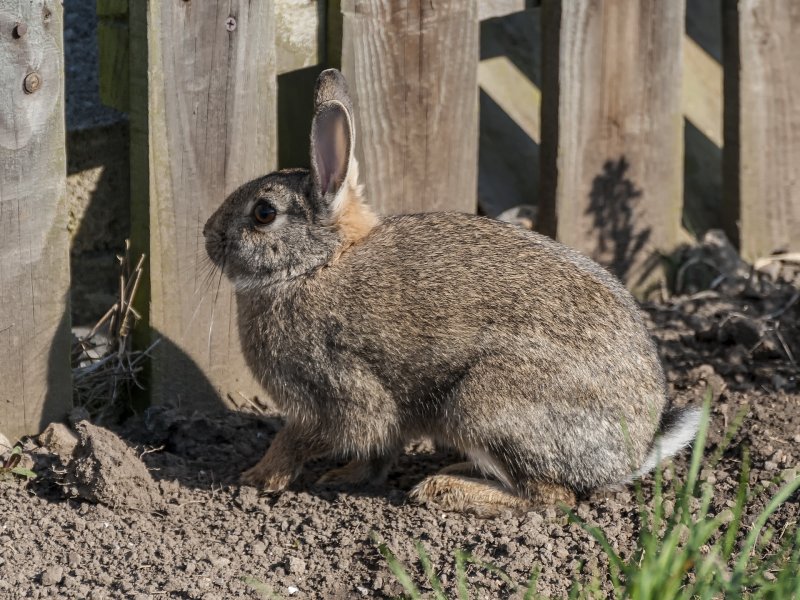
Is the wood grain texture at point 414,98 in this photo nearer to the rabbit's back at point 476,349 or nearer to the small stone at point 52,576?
the rabbit's back at point 476,349

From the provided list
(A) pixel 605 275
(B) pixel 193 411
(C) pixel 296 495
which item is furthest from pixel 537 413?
(B) pixel 193 411

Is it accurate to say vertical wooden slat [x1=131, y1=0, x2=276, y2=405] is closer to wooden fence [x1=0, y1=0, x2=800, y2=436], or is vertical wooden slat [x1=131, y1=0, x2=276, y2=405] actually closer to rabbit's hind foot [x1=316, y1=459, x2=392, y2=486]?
wooden fence [x1=0, y1=0, x2=800, y2=436]

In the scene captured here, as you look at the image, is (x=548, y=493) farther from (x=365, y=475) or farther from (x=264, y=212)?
(x=264, y=212)

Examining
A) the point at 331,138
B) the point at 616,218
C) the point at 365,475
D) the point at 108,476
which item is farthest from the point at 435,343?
the point at 616,218

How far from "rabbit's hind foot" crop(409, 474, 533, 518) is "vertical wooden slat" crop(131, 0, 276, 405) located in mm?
1113

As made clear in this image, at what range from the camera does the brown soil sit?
12.3 ft

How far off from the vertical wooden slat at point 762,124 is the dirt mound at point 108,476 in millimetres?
3324

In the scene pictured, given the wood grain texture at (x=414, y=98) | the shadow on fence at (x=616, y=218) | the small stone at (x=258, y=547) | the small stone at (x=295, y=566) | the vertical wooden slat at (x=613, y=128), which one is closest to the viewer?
the small stone at (x=295, y=566)

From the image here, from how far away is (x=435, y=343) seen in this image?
13.6 ft

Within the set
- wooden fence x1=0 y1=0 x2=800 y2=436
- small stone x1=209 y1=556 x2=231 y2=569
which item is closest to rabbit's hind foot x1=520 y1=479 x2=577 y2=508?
small stone x1=209 y1=556 x2=231 y2=569

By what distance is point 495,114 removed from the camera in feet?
20.7

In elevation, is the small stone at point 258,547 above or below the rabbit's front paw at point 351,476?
below

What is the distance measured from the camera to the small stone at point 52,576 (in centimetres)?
369

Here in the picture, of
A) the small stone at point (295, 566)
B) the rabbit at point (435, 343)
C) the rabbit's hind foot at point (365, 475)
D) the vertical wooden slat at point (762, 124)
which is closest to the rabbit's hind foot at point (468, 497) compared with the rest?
the rabbit at point (435, 343)
